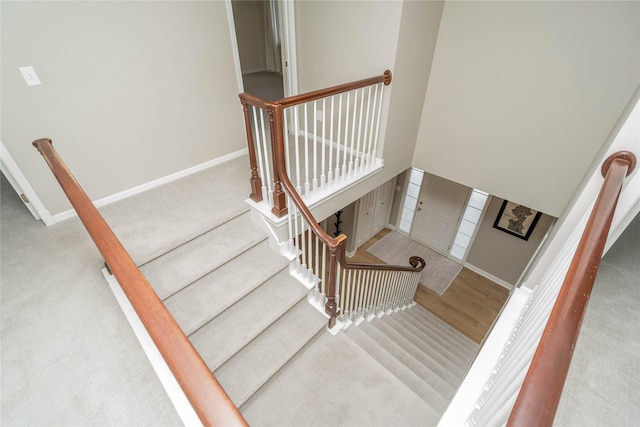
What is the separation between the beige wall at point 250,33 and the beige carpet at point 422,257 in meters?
5.59

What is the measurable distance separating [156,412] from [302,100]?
2071 mm

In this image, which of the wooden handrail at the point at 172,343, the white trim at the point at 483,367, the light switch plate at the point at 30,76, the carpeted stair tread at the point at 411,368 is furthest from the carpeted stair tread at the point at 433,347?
the light switch plate at the point at 30,76

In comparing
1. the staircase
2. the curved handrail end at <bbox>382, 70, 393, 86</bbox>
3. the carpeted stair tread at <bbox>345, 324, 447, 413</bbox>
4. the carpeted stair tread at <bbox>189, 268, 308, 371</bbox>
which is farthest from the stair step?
the curved handrail end at <bbox>382, 70, 393, 86</bbox>

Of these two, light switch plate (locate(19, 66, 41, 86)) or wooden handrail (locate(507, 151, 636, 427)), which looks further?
light switch plate (locate(19, 66, 41, 86))

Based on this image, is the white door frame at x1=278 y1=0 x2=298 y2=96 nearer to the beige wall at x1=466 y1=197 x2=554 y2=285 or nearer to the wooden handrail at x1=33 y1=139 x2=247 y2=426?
the wooden handrail at x1=33 y1=139 x2=247 y2=426

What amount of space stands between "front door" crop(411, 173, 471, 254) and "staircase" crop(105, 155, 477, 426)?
146 inches

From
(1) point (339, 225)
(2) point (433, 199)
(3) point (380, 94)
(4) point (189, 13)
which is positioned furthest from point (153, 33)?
(2) point (433, 199)

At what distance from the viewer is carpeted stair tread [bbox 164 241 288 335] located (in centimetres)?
212

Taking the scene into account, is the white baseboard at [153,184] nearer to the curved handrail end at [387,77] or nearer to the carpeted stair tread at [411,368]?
the curved handrail end at [387,77]

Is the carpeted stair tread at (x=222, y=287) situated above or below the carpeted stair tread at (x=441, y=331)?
above

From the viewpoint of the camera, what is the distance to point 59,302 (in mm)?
1850

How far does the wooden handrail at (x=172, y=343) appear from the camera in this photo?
705mm

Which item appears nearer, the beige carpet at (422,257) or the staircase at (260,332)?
the staircase at (260,332)

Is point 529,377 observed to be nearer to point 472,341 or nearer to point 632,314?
point 632,314
